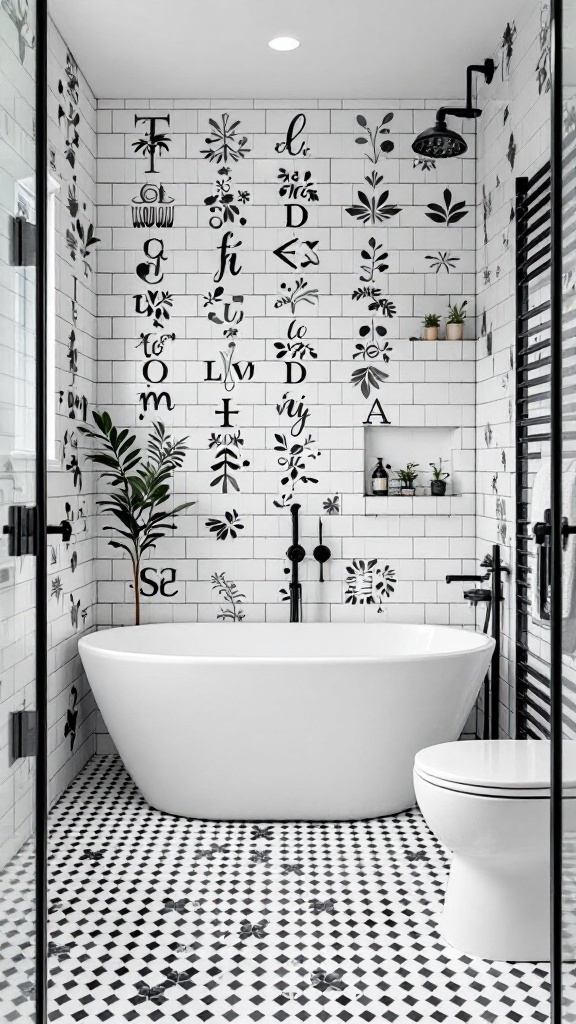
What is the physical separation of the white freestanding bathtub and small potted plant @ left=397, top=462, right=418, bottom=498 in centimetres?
101

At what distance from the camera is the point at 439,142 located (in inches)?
136

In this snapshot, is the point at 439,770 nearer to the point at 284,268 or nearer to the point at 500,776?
the point at 500,776

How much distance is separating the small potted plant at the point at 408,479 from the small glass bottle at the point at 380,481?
0.09 metres

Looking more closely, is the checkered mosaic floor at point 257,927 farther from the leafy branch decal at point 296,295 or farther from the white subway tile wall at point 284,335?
the leafy branch decal at point 296,295

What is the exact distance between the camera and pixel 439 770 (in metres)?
2.45

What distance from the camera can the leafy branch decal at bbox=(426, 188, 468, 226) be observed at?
14.0ft

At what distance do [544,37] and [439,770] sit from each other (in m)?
2.69

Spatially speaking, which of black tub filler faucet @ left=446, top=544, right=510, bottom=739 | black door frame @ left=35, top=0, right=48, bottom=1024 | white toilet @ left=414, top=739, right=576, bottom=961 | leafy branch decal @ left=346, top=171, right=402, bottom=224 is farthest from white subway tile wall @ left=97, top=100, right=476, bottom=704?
black door frame @ left=35, top=0, right=48, bottom=1024

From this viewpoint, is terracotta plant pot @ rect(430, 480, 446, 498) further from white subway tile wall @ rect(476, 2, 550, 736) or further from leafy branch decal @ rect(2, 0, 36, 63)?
leafy branch decal @ rect(2, 0, 36, 63)

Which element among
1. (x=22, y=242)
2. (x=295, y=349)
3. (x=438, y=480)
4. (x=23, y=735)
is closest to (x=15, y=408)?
(x=22, y=242)

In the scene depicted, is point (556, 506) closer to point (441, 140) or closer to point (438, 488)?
point (441, 140)

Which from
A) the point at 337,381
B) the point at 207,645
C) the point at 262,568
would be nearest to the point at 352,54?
the point at 337,381

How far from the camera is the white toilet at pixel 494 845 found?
2340mm

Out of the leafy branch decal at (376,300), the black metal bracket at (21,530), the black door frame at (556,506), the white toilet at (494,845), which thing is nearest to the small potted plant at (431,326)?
the leafy branch decal at (376,300)
